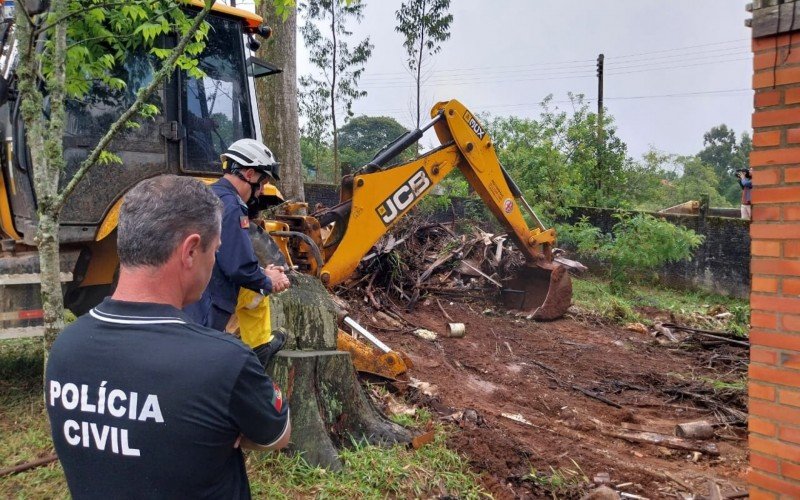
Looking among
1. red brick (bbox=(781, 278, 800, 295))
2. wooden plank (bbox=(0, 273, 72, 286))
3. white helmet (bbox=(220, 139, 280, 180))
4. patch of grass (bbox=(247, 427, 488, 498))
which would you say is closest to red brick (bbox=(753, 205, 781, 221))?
red brick (bbox=(781, 278, 800, 295))

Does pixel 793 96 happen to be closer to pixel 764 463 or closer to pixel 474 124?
pixel 764 463

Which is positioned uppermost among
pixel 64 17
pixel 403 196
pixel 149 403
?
pixel 64 17

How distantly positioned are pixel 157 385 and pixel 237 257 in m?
2.00

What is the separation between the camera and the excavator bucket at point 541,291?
27.7ft

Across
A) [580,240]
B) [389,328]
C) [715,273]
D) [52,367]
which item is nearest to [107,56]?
[52,367]

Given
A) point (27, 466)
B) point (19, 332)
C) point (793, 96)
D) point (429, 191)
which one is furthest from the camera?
point (429, 191)

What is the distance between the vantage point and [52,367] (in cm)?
140

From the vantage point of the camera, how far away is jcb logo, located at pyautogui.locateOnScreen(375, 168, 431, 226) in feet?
21.2

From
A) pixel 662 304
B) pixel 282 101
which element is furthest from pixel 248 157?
pixel 662 304

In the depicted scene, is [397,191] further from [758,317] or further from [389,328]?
[758,317]

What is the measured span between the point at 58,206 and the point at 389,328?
4705 millimetres

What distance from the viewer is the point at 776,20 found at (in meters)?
2.44

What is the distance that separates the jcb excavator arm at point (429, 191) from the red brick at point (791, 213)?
3858 mm

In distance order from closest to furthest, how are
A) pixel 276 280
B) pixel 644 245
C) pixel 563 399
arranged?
pixel 276 280, pixel 563 399, pixel 644 245
